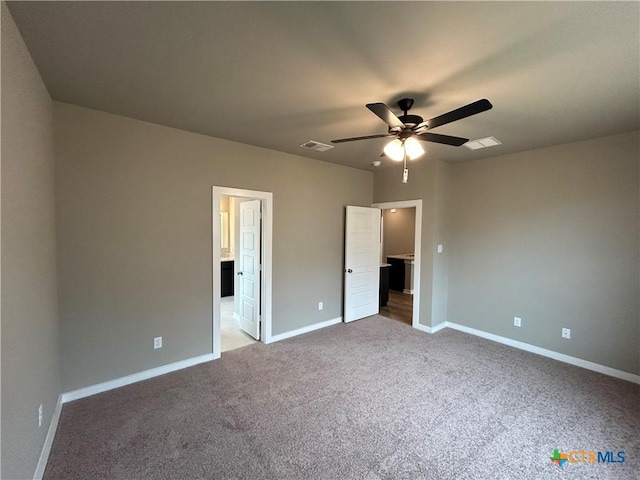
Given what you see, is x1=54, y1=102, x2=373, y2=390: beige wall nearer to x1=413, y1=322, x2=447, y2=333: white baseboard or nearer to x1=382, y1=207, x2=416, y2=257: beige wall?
x1=413, y1=322, x2=447, y2=333: white baseboard

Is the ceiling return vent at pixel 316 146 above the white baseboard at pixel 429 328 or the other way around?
above

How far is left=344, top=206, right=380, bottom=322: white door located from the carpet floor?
148 centimetres

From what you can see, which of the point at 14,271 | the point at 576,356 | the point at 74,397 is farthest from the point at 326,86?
the point at 576,356

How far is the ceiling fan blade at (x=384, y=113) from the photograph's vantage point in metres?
1.79

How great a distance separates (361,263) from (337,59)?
11.8ft

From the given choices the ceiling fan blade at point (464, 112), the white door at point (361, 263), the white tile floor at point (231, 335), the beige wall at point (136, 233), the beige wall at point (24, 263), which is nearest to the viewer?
the beige wall at point (24, 263)

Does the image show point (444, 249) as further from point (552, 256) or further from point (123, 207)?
point (123, 207)

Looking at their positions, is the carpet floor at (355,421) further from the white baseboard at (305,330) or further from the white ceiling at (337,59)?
the white ceiling at (337,59)

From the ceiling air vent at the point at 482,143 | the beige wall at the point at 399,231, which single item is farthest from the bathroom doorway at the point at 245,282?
the beige wall at the point at 399,231

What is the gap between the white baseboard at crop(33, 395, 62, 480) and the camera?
1.76m

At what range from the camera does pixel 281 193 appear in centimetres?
400

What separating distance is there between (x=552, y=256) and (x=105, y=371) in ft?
17.3

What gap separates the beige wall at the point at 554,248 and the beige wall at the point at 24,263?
16.0 feet

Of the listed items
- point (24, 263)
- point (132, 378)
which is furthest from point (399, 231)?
point (24, 263)
